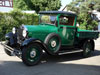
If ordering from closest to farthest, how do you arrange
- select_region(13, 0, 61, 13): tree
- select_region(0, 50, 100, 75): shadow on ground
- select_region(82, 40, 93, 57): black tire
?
select_region(0, 50, 100, 75): shadow on ground → select_region(82, 40, 93, 57): black tire → select_region(13, 0, 61, 13): tree

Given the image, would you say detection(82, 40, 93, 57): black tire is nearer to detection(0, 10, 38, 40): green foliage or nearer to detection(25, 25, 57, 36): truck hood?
detection(25, 25, 57, 36): truck hood

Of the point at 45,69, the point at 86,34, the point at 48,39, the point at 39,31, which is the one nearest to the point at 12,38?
the point at 39,31

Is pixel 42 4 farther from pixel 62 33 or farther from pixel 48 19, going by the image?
pixel 62 33

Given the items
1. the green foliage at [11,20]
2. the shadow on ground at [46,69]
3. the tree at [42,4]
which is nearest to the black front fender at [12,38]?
the shadow on ground at [46,69]

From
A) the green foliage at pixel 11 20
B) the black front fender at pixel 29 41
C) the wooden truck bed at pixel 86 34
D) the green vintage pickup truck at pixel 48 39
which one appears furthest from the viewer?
the green foliage at pixel 11 20

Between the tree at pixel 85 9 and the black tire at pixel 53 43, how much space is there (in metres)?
13.1

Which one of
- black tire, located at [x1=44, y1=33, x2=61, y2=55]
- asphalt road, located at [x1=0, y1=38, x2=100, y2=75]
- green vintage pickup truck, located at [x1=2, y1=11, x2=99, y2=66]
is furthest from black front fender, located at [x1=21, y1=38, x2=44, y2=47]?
asphalt road, located at [x1=0, y1=38, x2=100, y2=75]

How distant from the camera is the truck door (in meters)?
6.32

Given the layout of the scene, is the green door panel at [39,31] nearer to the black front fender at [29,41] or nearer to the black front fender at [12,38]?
the black front fender at [29,41]

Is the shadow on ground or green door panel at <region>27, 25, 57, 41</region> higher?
green door panel at <region>27, 25, 57, 41</region>

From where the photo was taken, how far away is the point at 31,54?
5.34m

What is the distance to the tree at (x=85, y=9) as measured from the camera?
762 inches

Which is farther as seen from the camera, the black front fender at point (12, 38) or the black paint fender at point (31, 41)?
the black front fender at point (12, 38)

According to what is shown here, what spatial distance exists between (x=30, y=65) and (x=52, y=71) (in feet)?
2.94
